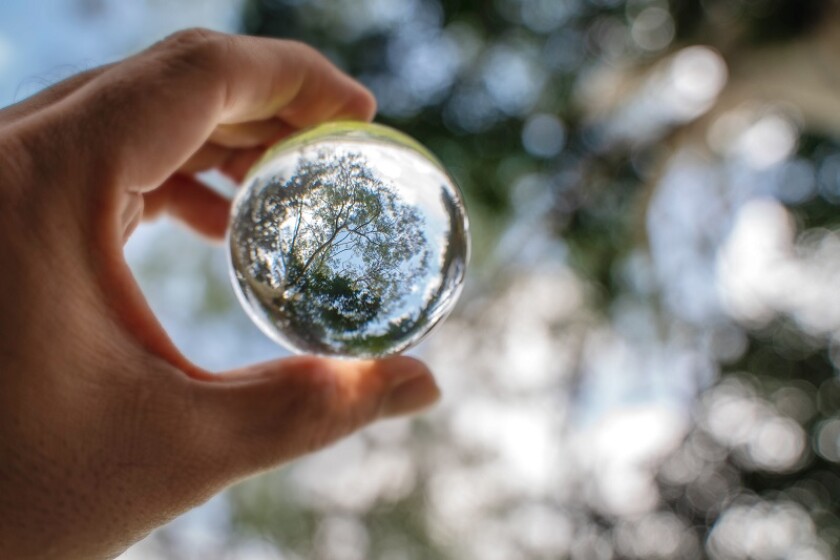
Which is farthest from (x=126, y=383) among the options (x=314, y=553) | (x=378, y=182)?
(x=314, y=553)

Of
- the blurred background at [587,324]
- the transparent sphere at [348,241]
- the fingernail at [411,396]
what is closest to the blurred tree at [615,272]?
the blurred background at [587,324]

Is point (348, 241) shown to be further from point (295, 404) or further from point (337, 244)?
point (295, 404)

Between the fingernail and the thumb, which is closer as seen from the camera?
the thumb

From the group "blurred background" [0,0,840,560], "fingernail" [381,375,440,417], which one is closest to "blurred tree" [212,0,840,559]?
"blurred background" [0,0,840,560]

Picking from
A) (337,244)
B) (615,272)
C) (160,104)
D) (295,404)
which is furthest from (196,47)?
(615,272)

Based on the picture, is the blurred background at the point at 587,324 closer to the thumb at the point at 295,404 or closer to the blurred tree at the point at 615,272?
the blurred tree at the point at 615,272

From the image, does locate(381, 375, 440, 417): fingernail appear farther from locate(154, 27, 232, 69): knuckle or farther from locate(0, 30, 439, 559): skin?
locate(154, 27, 232, 69): knuckle
